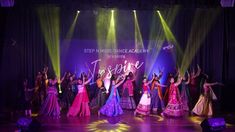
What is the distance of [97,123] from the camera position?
11.1 metres

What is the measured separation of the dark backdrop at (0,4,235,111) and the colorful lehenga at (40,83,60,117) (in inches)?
68.3

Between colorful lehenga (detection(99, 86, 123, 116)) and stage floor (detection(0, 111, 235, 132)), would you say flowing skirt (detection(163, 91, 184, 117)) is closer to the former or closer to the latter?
stage floor (detection(0, 111, 235, 132))

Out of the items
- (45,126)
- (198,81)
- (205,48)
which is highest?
(205,48)

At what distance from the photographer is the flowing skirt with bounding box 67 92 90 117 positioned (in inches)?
479

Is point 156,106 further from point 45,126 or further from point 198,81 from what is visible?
point 45,126

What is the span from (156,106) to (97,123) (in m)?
2.77

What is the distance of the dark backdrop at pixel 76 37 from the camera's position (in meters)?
Answer: 13.7

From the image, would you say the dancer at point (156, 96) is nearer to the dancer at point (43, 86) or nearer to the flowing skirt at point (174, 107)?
the flowing skirt at point (174, 107)

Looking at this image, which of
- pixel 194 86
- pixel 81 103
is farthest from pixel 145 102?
pixel 194 86

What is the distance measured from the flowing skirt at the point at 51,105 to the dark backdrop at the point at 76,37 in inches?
68.2

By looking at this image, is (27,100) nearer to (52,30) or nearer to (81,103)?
(81,103)

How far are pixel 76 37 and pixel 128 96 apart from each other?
272cm

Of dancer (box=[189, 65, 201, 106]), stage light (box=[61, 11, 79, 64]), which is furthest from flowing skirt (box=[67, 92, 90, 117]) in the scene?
dancer (box=[189, 65, 201, 106])

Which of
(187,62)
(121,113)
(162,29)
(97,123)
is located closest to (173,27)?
(162,29)
